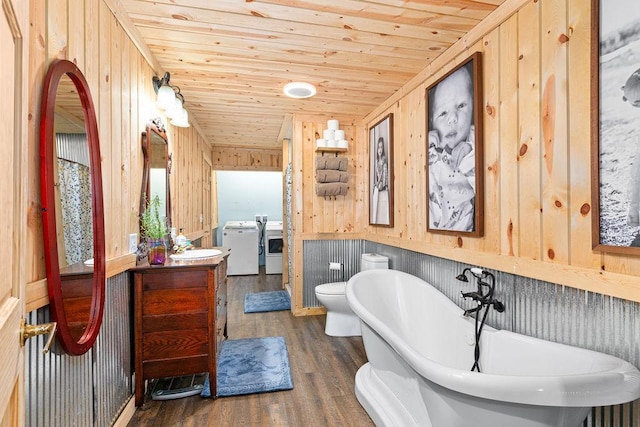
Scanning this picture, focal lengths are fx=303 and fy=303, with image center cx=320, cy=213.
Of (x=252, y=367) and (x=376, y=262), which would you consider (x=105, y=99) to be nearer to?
(x=252, y=367)

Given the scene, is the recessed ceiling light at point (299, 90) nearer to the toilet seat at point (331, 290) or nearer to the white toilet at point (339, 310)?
the white toilet at point (339, 310)

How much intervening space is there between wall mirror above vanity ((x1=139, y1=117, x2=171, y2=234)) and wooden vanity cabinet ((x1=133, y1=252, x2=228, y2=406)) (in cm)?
54

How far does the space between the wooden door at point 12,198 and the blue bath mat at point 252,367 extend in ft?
5.32

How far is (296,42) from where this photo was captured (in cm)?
207

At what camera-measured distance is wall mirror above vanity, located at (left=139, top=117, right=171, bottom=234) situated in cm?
217

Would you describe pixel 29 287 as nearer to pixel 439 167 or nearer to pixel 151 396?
pixel 151 396

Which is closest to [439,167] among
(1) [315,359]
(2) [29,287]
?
(1) [315,359]

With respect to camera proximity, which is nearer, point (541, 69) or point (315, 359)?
point (541, 69)

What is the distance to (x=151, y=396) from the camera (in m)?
2.01

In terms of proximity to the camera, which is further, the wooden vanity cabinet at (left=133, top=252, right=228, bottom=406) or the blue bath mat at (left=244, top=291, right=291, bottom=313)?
the blue bath mat at (left=244, top=291, right=291, bottom=313)

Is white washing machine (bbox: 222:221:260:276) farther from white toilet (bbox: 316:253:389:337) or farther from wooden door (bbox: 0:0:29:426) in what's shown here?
wooden door (bbox: 0:0:29:426)

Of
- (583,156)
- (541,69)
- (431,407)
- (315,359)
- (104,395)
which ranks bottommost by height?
(315,359)

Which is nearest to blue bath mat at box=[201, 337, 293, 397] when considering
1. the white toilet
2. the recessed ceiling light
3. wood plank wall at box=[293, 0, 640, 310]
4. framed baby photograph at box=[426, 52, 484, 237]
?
the white toilet

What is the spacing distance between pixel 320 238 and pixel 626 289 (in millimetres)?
2730
